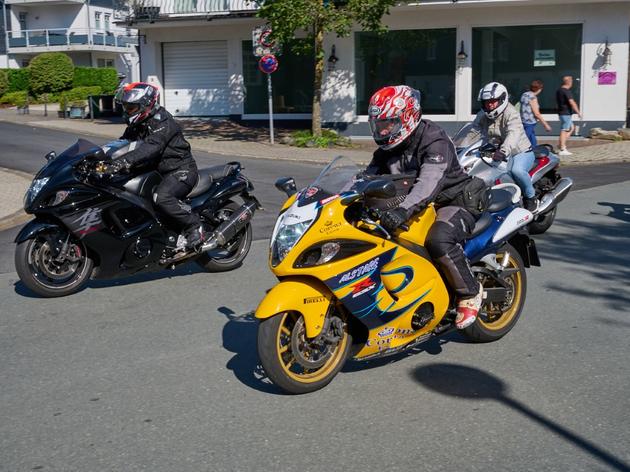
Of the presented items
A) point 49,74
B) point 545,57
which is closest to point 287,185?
point 545,57

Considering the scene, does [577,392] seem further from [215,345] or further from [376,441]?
[215,345]

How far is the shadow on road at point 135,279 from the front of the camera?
7.85 meters

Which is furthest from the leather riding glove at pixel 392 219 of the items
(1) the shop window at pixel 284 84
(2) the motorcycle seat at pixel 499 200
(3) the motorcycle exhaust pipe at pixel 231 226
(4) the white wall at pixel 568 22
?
(1) the shop window at pixel 284 84

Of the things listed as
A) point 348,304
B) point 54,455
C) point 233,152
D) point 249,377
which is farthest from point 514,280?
point 233,152

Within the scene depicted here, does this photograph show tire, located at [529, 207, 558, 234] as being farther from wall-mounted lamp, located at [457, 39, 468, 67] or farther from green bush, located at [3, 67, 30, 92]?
green bush, located at [3, 67, 30, 92]

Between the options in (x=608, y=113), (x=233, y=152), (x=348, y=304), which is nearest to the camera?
(x=348, y=304)

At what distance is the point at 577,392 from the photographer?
500 cm

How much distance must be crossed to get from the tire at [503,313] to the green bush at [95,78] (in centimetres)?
4359

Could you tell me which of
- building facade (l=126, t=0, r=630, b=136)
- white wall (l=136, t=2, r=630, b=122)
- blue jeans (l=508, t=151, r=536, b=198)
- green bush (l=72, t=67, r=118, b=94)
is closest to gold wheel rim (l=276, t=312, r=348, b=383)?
blue jeans (l=508, t=151, r=536, b=198)

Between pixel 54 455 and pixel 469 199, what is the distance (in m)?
3.08

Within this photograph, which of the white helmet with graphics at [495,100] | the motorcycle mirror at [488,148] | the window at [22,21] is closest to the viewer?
the motorcycle mirror at [488,148]

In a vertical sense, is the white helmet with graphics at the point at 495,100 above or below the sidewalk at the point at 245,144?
above

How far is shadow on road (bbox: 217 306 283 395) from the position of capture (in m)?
5.23

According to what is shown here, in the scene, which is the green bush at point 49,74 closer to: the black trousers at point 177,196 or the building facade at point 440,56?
the building facade at point 440,56
